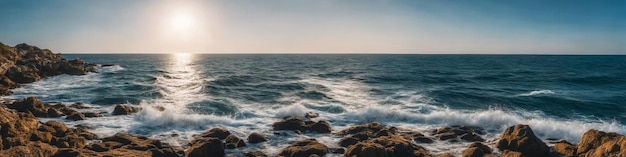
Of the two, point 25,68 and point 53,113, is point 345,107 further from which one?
point 25,68

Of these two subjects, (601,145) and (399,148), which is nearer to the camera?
(601,145)

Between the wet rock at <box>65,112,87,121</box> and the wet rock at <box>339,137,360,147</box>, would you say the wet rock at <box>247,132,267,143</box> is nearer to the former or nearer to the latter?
the wet rock at <box>339,137,360,147</box>

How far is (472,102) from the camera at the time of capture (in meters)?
31.4

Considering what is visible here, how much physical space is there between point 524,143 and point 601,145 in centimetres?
250

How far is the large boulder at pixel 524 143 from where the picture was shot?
49.3ft

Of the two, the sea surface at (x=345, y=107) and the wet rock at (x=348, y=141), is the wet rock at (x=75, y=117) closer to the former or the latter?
the sea surface at (x=345, y=107)

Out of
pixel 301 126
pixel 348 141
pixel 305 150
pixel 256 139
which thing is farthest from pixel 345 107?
pixel 305 150

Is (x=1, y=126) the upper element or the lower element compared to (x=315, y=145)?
upper

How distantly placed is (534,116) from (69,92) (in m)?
38.6

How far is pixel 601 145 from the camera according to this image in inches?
528

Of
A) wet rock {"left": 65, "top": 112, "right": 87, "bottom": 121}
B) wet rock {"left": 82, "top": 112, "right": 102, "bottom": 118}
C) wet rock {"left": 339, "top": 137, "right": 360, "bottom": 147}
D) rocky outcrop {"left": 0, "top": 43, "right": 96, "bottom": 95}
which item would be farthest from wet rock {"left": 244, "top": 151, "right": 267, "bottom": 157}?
rocky outcrop {"left": 0, "top": 43, "right": 96, "bottom": 95}

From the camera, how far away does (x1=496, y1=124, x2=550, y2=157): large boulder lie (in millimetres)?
15016

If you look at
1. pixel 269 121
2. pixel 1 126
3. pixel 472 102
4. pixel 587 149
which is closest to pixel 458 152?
pixel 587 149

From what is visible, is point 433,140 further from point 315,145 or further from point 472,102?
point 472,102
